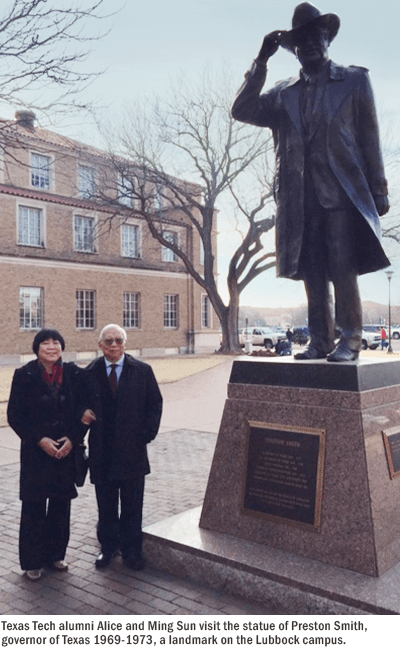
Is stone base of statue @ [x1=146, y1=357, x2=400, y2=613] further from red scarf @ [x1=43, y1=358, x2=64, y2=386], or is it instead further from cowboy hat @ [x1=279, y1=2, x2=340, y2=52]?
cowboy hat @ [x1=279, y1=2, x2=340, y2=52]

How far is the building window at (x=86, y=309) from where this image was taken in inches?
1249

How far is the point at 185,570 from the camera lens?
13.6ft

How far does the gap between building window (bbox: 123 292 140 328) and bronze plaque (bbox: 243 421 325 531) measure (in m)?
30.2

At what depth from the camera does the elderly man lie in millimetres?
4312

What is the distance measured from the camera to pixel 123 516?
4.45 meters

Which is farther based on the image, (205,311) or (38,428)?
(205,311)

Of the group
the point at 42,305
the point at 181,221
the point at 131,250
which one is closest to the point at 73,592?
the point at 42,305

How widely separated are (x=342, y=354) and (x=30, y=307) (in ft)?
87.2

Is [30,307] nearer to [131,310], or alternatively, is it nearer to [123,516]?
[131,310]

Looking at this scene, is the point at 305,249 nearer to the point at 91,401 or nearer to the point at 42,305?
the point at 91,401

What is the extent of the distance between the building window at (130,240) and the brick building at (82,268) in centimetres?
6

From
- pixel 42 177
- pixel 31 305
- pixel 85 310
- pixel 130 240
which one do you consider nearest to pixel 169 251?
pixel 130 240

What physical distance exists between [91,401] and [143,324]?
100 feet

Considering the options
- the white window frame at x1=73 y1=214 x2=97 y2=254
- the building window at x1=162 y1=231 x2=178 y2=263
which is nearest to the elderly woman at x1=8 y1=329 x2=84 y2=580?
the white window frame at x1=73 y1=214 x2=97 y2=254
